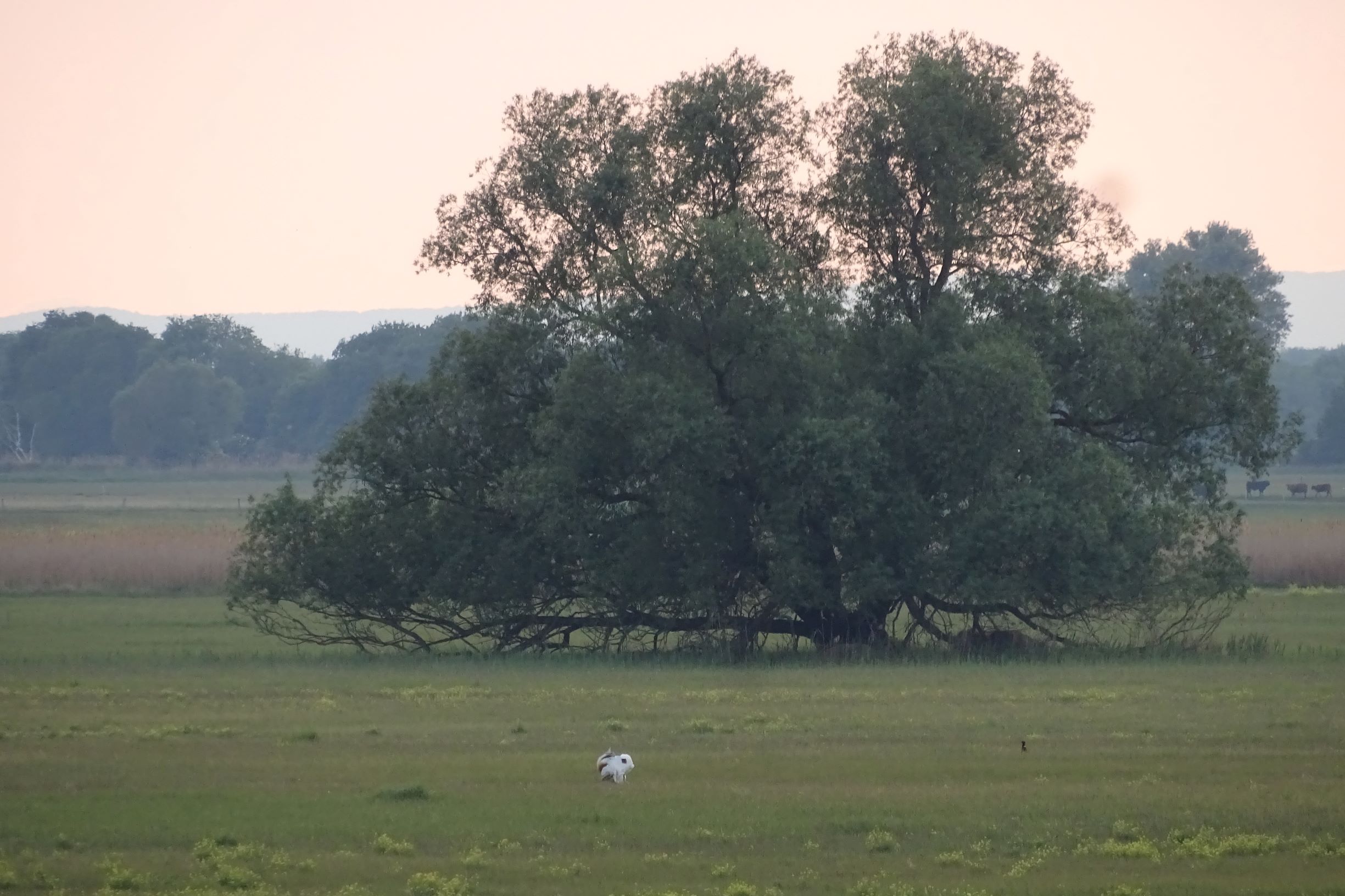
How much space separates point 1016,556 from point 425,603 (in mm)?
10710

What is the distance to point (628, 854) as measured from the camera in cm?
1267

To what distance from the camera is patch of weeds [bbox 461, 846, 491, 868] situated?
12.3 m

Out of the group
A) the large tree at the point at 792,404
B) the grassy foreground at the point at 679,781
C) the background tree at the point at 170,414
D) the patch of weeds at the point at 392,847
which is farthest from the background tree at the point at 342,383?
the patch of weeds at the point at 392,847

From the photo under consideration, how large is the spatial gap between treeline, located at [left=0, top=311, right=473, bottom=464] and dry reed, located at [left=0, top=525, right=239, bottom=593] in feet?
250

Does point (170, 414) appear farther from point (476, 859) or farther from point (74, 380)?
point (476, 859)

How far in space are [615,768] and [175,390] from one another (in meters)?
123

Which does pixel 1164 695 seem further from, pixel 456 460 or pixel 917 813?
pixel 456 460

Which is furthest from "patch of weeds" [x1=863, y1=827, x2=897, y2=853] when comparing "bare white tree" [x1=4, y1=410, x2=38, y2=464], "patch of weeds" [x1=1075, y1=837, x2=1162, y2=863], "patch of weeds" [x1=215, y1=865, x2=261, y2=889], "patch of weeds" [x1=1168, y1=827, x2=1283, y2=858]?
"bare white tree" [x1=4, y1=410, x2=38, y2=464]

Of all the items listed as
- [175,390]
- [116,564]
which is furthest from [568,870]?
[175,390]

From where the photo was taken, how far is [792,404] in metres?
29.5

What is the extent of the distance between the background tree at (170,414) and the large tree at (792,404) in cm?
10573

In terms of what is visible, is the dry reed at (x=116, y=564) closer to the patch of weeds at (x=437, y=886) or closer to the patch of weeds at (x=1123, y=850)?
the patch of weeds at (x=437, y=886)

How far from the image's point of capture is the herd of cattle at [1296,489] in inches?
3268

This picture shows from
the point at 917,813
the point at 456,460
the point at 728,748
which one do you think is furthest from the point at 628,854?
the point at 456,460
